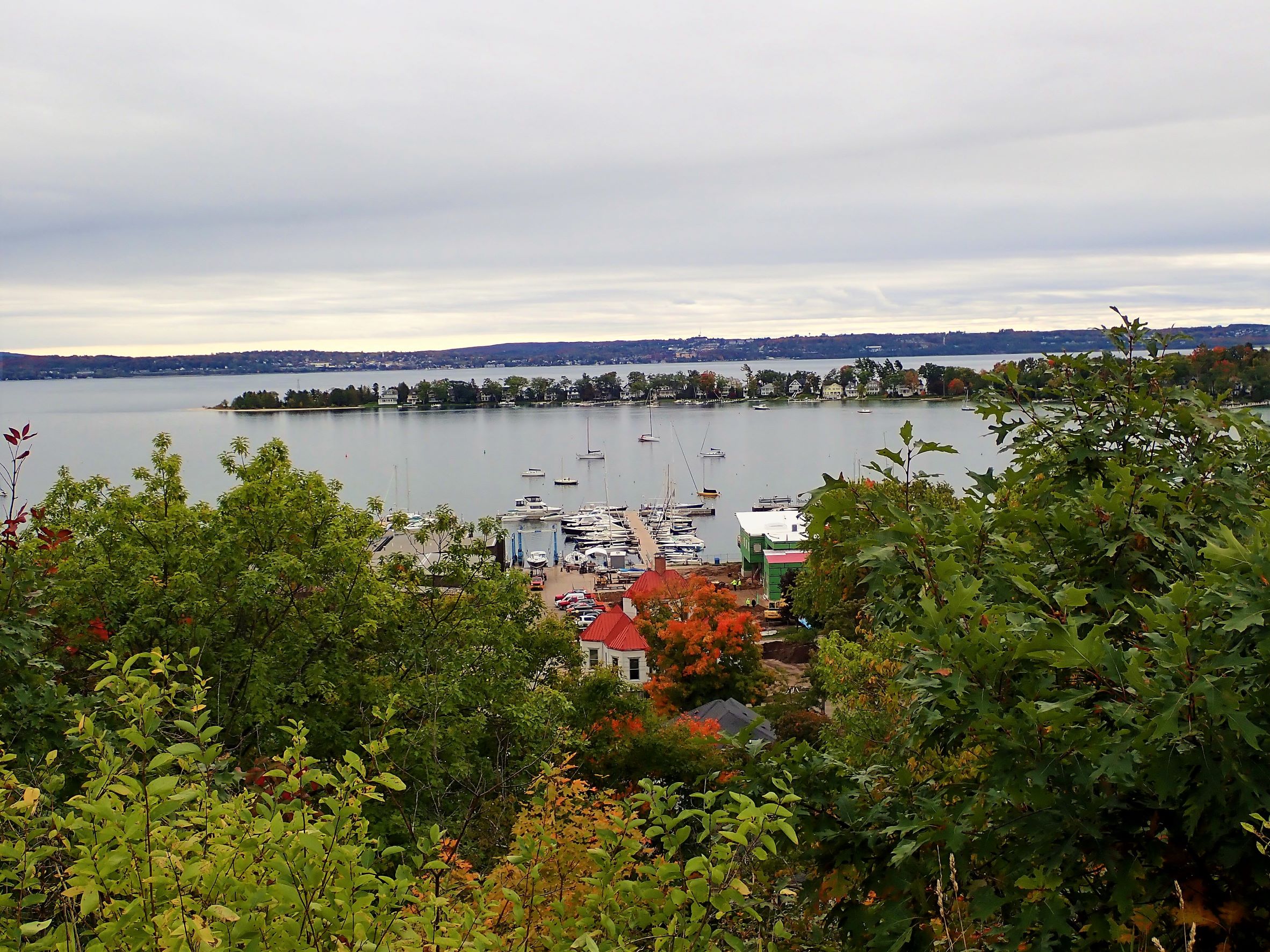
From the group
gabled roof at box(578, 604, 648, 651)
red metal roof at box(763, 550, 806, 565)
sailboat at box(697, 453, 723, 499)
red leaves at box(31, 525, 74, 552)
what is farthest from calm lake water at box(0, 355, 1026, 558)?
red leaves at box(31, 525, 74, 552)

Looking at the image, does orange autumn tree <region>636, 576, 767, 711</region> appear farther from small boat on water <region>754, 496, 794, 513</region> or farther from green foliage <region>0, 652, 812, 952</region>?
small boat on water <region>754, 496, 794, 513</region>

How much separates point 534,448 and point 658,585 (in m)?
89.9

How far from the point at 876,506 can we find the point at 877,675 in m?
10.4

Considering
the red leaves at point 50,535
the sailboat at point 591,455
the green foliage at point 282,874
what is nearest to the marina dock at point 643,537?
the sailboat at point 591,455

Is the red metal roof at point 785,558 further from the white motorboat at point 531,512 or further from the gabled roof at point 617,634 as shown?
the white motorboat at point 531,512

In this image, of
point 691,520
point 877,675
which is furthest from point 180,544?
point 691,520

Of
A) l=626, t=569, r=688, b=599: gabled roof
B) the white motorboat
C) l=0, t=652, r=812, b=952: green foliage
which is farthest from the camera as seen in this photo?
the white motorboat

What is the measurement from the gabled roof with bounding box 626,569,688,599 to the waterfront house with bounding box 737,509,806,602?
6209mm

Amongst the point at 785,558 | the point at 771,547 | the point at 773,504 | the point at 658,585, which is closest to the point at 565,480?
the point at 773,504

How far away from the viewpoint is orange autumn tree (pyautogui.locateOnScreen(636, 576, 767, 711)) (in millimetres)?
24266

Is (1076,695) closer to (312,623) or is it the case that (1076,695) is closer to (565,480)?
(312,623)

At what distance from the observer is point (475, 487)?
87.9 metres

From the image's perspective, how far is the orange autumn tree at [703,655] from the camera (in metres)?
24.3

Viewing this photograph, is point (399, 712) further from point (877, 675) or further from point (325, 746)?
point (877, 675)
